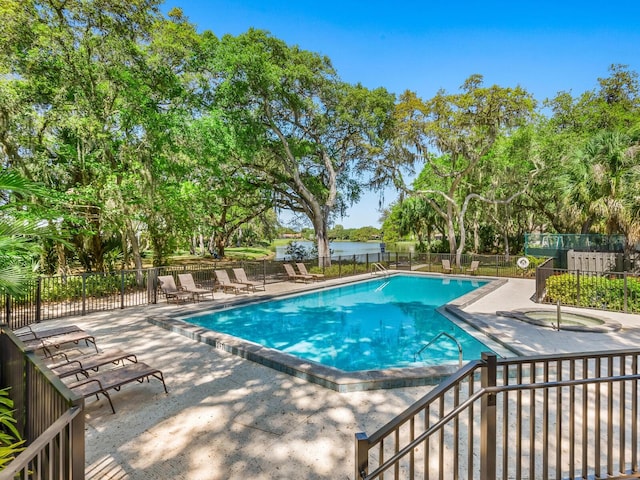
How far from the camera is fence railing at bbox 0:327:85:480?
158 cm

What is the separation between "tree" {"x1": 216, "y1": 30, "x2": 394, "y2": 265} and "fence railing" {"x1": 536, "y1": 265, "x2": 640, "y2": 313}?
1023 cm

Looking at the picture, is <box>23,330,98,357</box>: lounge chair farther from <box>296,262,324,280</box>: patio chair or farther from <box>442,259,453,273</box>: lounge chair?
<box>442,259,453,273</box>: lounge chair

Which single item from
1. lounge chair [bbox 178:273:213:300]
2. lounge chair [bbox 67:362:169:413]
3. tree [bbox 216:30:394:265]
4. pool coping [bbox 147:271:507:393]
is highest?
tree [bbox 216:30:394:265]

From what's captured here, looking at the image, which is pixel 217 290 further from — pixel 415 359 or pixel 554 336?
pixel 554 336

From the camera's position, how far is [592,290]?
9047 mm

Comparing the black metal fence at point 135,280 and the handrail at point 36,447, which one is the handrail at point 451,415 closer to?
the handrail at point 36,447

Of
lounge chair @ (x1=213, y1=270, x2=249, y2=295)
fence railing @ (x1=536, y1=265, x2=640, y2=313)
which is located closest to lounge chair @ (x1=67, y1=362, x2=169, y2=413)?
lounge chair @ (x1=213, y1=270, x2=249, y2=295)

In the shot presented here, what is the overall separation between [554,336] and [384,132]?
14599 mm

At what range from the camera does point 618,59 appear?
1938 cm

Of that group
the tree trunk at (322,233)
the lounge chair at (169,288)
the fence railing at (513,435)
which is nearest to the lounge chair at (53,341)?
the lounge chair at (169,288)

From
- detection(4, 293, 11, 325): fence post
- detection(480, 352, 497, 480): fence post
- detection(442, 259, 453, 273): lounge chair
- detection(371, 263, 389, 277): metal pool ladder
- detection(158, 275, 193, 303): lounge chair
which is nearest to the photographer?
detection(480, 352, 497, 480): fence post

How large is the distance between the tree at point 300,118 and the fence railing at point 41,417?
12.8 m

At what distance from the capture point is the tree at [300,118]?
14.6m

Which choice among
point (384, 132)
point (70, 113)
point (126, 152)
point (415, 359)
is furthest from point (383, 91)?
point (415, 359)
